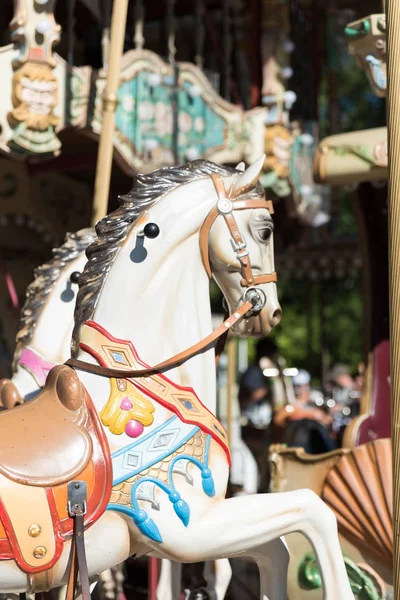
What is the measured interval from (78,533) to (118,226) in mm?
1011

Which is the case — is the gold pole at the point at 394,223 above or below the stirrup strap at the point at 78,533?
above

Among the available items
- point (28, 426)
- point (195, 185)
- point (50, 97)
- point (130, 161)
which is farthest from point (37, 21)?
point (28, 426)

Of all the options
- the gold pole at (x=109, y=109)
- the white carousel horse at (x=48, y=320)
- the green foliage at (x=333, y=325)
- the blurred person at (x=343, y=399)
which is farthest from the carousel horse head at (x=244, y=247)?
the green foliage at (x=333, y=325)

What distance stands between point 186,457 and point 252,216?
84 centimetres

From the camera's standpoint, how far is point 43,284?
13.7 feet

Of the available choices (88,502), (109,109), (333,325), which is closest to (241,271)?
(88,502)

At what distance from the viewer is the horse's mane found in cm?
299

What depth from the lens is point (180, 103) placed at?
20.7 feet

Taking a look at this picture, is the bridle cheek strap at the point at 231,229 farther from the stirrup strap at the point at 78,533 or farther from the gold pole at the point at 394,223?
the stirrup strap at the point at 78,533

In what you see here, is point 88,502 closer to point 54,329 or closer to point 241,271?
point 241,271

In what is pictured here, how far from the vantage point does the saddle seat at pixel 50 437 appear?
271 cm

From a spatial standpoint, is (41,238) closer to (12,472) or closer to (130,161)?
→ (130,161)

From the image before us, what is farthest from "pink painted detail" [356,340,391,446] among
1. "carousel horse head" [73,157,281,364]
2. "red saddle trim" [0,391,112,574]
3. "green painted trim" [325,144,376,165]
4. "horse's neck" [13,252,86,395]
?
"red saddle trim" [0,391,112,574]

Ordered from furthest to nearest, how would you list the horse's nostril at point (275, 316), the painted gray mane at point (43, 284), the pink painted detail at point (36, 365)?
the painted gray mane at point (43, 284), the pink painted detail at point (36, 365), the horse's nostril at point (275, 316)
